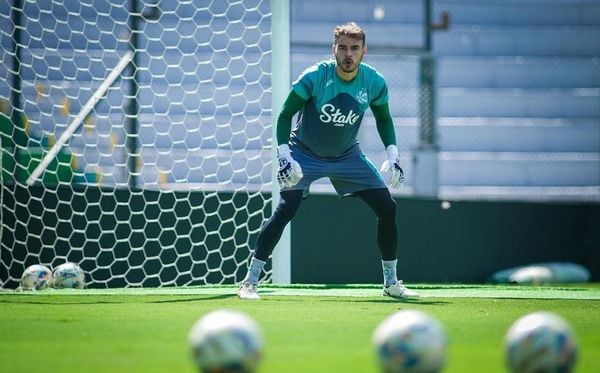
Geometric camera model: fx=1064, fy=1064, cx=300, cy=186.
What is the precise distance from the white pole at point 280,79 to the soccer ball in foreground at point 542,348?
201 inches

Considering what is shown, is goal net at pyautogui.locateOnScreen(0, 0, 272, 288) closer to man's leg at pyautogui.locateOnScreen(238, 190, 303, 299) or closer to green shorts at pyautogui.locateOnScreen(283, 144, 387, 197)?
green shorts at pyautogui.locateOnScreen(283, 144, 387, 197)

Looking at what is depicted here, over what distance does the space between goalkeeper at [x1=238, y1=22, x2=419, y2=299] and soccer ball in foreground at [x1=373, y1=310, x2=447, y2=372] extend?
3560 millimetres

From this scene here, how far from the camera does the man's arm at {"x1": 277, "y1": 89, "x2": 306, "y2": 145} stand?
24.0 feet

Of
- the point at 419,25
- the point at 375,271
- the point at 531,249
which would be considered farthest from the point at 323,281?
the point at 419,25

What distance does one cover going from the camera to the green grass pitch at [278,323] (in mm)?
4348

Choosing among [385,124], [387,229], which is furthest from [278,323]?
[385,124]

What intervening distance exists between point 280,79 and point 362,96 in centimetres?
153

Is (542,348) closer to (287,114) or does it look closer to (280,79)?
(287,114)

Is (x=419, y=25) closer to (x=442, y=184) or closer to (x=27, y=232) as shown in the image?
(x=442, y=184)

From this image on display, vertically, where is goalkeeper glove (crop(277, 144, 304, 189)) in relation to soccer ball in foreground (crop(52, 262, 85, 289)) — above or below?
above

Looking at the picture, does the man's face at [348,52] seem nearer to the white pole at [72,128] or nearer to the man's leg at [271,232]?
the man's leg at [271,232]

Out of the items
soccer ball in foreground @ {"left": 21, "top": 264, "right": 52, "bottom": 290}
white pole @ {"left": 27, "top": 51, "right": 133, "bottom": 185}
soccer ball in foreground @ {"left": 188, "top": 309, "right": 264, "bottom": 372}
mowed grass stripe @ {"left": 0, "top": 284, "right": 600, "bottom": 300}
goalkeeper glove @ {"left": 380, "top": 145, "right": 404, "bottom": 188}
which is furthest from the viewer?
white pole @ {"left": 27, "top": 51, "right": 133, "bottom": 185}

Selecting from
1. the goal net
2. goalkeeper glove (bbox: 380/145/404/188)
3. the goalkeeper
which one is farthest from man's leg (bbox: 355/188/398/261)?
the goal net

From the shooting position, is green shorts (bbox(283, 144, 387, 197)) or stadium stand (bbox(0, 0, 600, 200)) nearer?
green shorts (bbox(283, 144, 387, 197))
